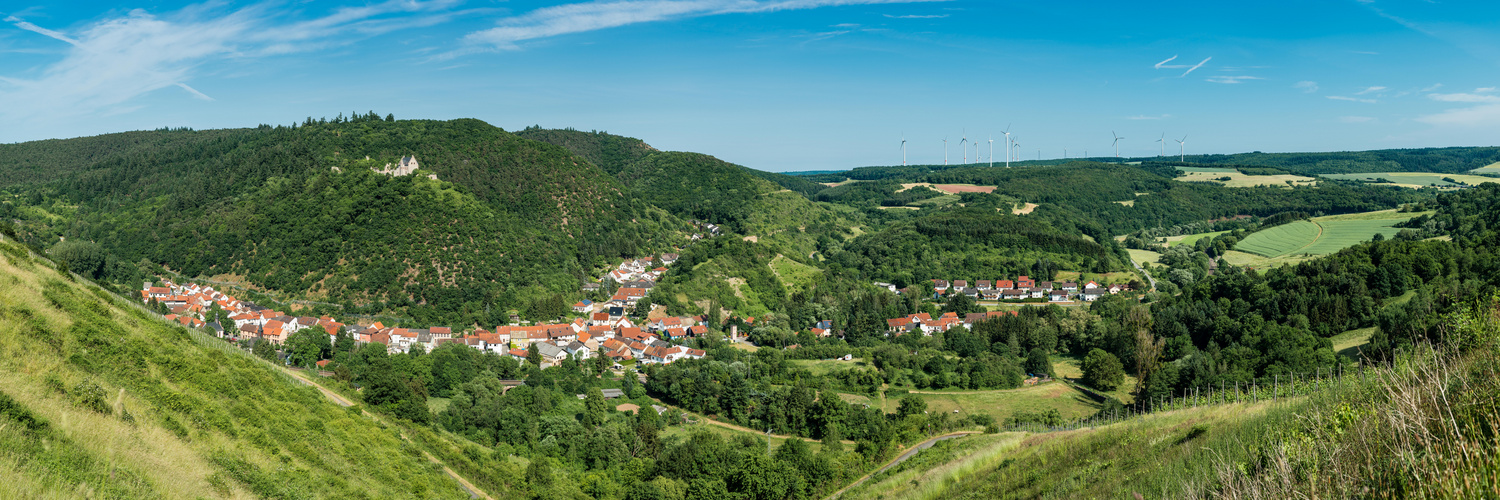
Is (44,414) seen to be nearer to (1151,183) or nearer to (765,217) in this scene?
(765,217)

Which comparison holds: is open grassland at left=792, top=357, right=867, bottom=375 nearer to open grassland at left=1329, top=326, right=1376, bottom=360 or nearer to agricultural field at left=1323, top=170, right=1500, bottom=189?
open grassland at left=1329, top=326, right=1376, bottom=360

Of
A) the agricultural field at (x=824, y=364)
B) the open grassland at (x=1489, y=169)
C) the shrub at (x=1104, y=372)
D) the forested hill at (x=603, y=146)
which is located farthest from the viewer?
the forested hill at (x=603, y=146)

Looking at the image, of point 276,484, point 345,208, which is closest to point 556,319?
point 345,208

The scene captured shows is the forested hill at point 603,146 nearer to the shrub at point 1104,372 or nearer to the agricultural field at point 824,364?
the agricultural field at point 824,364

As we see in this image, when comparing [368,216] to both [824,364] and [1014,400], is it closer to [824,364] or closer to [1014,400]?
[824,364]

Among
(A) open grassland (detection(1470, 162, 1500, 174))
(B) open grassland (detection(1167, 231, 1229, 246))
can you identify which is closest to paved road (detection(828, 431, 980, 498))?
(B) open grassland (detection(1167, 231, 1229, 246))

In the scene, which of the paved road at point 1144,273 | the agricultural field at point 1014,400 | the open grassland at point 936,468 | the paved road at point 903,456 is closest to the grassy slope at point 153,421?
Result: the open grassland at point 936,468
